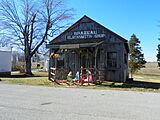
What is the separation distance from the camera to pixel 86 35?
21922mm

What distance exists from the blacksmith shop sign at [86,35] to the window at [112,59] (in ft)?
5.52

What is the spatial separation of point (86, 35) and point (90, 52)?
60.7 inches

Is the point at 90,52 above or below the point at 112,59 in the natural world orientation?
above

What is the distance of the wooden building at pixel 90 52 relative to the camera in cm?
2098

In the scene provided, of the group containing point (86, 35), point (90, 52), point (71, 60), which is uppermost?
point (86, 35)

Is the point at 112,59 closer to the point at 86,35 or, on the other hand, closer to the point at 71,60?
the point at 86,35

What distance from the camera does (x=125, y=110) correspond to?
8.51 metres

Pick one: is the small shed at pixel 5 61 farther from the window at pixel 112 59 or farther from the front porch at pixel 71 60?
the window at pixel 112 59

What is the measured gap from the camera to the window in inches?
838

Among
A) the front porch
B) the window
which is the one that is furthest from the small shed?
the window

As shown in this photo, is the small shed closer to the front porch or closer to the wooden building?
the front porch

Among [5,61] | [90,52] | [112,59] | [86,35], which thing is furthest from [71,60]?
[5,61]

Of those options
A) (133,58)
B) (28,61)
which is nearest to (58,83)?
(28,61)

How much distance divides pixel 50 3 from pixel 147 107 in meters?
31.0
